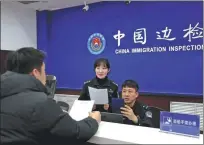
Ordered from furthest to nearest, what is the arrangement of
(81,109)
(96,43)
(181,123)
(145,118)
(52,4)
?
(52,4), (96,43), (145,118), (81,109), (181,123)

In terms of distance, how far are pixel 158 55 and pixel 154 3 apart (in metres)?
0.82

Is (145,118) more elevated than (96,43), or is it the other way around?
(96,43)

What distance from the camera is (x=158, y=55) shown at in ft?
13.9

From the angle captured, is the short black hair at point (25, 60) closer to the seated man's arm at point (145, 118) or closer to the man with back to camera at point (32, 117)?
the man with back to camera at point (32, 117)

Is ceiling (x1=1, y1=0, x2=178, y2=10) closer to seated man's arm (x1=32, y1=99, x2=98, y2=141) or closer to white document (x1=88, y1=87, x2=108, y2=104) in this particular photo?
white document (x1=88, y1=87, x2=108, y2=104)

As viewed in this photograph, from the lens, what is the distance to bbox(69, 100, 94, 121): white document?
1.43 metres

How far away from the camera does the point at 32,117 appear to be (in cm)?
109

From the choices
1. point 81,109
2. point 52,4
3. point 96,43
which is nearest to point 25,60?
point 81,109

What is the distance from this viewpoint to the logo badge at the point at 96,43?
4.87m

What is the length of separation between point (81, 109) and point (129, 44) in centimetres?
318

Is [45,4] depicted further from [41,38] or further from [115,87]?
[115,87]

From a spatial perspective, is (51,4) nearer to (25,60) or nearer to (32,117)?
(25,60)

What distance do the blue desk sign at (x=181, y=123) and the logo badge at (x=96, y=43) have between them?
3654 millimetres

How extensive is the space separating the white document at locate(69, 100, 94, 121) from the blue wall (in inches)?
109
